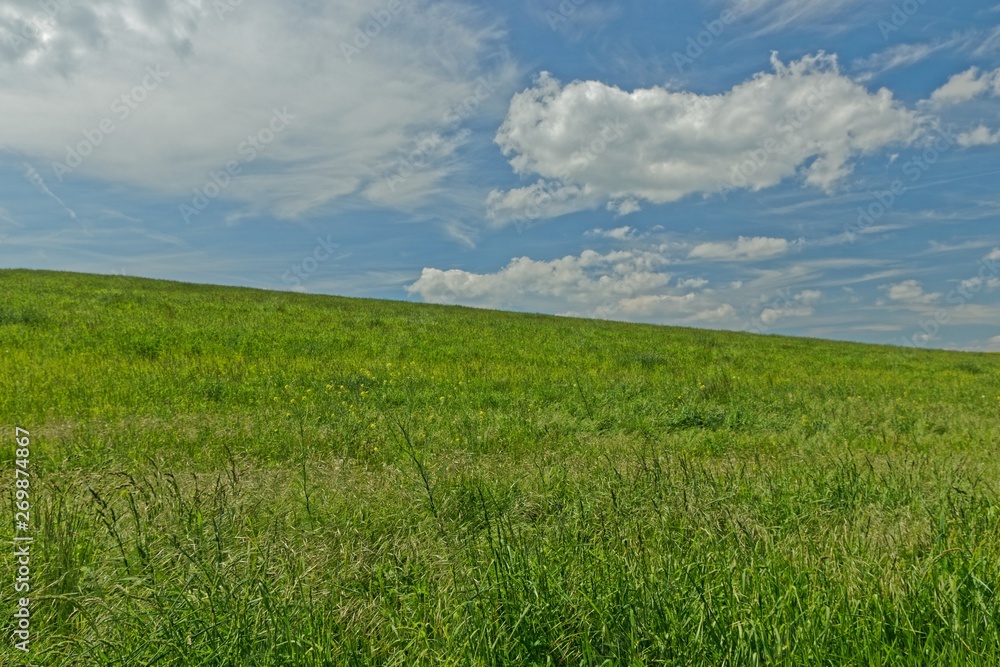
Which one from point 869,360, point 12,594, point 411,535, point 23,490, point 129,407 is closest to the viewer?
point 12,594

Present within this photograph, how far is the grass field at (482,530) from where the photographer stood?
2309 mm

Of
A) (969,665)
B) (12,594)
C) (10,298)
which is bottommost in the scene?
(12,594)

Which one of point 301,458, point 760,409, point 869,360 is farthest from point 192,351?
point 869,360

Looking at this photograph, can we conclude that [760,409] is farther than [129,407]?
Yes

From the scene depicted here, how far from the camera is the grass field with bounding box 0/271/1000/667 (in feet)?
7.57

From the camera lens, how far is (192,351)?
41.0ft

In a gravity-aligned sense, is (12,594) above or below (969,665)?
below

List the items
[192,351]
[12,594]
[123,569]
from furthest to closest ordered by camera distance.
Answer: [192,351]
[123,569]
[12,594]

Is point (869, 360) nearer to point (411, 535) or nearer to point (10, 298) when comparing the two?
point (411, 535)

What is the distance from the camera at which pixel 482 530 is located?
3521 mm

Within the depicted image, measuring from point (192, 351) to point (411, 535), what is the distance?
11.5 metres

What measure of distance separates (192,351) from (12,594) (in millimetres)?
11019

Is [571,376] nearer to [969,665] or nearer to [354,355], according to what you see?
[354,355]

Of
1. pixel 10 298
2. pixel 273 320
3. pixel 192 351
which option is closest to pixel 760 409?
pixel 192 351
